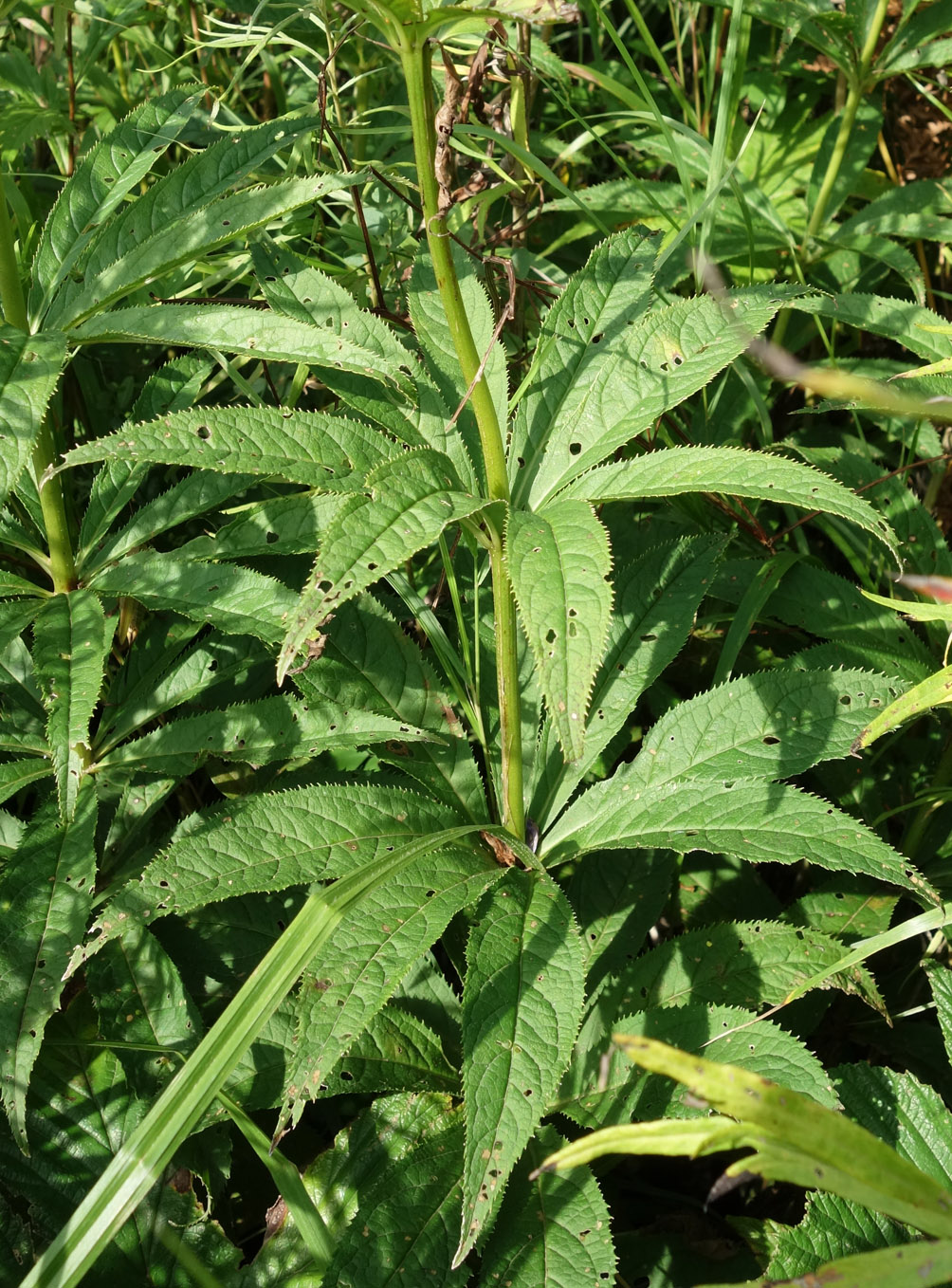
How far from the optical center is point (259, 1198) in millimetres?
1942

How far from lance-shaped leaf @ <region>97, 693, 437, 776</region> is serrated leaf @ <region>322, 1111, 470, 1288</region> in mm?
667

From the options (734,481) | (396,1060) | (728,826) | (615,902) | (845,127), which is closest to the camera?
(734,481)

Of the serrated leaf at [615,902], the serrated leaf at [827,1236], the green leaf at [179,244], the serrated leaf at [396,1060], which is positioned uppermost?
the green leaf at [179,244]

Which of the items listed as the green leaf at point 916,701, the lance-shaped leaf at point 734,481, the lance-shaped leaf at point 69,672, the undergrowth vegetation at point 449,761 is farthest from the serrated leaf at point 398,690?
the green leaf at point 916,701

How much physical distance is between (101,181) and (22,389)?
575 mm

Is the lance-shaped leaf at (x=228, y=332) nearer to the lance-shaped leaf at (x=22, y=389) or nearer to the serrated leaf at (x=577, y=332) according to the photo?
the lance-shaped leaf at (x=22, y=389)

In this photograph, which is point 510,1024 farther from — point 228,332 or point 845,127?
point 845,127

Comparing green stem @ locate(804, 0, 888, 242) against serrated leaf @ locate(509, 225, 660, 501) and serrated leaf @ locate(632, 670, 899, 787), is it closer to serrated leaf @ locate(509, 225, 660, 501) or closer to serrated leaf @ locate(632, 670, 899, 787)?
serrated leaf @ locate(509, 225, 660, 501)

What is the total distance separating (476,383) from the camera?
149 cm

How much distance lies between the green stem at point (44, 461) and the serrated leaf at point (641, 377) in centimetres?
84

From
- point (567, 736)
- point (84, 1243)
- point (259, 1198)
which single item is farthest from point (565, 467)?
point (259, 1198)

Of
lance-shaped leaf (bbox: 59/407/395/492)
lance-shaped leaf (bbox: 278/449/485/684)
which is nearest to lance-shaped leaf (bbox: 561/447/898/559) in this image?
lance-shaped leaf (bbox: 278/449/485/684)

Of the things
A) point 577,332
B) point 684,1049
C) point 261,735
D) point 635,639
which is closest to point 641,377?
point 577,332

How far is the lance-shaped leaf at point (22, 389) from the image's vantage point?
155cm
